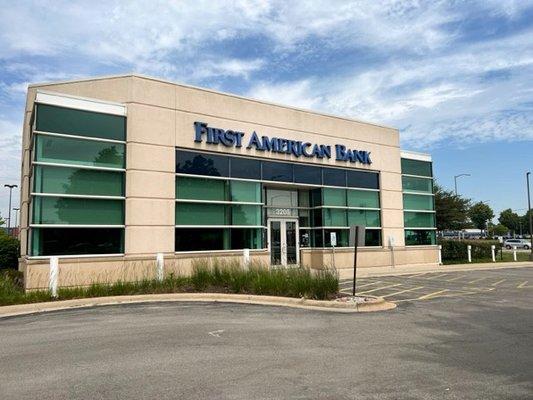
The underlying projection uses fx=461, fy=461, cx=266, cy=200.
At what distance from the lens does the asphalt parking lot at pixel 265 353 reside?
5535 mm

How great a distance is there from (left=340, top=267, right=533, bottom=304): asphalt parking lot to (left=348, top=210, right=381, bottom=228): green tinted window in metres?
4.28

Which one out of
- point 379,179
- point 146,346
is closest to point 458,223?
point 379,179

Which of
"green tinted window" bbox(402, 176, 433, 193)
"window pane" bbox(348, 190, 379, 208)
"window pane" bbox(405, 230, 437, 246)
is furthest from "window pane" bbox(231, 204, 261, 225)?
"green tinted window" bbox(402, 176, 433, 193)

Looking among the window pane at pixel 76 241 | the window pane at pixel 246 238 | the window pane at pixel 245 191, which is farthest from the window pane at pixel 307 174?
the window pane at pixel 76 241

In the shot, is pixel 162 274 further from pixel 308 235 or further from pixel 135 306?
pixel 308 235

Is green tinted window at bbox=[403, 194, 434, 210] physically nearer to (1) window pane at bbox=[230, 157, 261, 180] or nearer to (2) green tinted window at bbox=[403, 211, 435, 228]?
(2) green tinted window at bbox=[403, 211, 435, 228]

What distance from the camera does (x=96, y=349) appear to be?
7480 mm

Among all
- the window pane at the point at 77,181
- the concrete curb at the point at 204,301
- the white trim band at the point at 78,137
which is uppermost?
the white trim band at the point at 78,137

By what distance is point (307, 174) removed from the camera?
23.1 metres

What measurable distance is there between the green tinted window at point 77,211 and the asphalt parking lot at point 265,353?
5175 mm

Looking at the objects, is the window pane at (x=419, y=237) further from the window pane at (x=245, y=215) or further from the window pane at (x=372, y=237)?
the window pane at (x=245, y=215)

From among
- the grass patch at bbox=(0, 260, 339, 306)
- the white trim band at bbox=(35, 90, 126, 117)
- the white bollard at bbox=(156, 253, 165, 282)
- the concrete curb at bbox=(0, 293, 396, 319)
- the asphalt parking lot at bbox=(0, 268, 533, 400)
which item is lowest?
the asphalt parking lot at bbox=(0, 268, 533, 400)

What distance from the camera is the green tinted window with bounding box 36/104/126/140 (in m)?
15.6

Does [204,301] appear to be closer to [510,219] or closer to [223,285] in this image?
[223,285]
